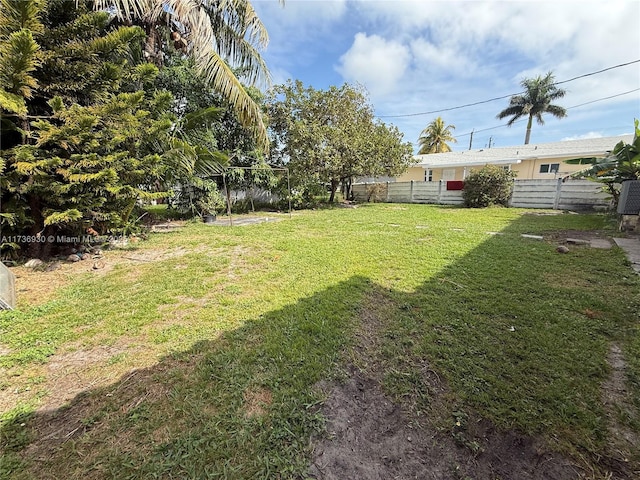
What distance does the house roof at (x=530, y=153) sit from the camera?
50.2 feet

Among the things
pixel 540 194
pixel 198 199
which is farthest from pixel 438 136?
pixel 198 199

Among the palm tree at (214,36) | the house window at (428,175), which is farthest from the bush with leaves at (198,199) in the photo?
the house window at (428,175)

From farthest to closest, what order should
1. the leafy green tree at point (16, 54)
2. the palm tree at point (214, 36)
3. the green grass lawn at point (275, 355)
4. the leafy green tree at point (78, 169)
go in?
the palm tree at point (214, 36)
the leafy green tree at point (78, 169)
the leafy green tree at point (16, 54)
the green grass lawn at point (275, 355)

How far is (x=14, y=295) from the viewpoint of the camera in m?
3.25

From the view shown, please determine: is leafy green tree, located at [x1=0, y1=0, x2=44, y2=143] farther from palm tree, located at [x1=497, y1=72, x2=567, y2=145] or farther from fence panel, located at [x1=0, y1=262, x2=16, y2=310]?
palm tree, located at [x1=497, y1=72, x2=567, y2=145]

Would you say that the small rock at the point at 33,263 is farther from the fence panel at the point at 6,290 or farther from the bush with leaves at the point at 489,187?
the bush with leaves at the point at 489,187

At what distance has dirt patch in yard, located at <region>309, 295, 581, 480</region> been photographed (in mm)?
1460

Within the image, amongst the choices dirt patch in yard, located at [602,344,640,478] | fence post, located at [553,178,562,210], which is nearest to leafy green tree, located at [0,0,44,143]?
dirt patch in yard, located at [602,344,640,478]

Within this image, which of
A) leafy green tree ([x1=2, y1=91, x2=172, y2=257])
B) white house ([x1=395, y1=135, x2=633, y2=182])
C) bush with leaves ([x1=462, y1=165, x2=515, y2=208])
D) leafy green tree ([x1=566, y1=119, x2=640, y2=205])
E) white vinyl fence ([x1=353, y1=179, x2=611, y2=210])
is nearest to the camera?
leafy green tree ([x1=2, y1=91, x2=172, y2=257])

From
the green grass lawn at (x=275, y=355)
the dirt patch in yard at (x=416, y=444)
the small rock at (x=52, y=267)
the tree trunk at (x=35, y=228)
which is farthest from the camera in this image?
the tree trunk at (x=35, y=228)

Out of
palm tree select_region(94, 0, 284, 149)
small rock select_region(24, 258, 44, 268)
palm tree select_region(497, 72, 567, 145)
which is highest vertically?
palm tree select_region(497, 72, 567, 145)

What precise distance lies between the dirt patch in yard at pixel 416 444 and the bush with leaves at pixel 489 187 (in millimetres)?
13147

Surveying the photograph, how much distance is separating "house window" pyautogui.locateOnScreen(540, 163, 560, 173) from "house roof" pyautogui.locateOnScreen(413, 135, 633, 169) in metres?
0.52

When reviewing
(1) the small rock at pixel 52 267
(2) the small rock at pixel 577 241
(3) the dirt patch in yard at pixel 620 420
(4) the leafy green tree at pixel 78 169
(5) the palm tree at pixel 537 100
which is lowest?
(3) the dirt patch in yard at pixel 620 420
